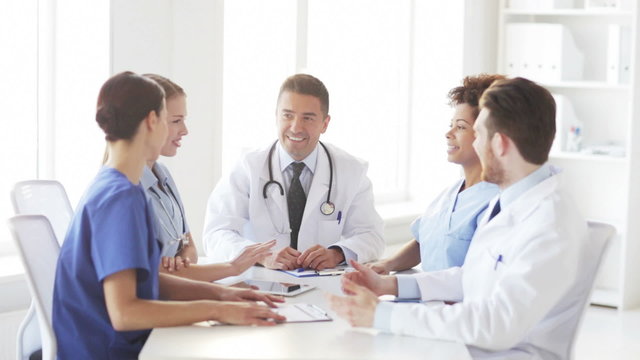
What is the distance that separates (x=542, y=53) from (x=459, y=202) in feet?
9.67

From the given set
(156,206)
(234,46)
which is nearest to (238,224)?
(156,206)

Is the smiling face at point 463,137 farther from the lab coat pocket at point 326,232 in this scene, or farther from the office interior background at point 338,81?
the office interior background at point 338,81

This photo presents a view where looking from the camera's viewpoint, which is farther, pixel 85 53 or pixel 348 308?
pixel 85 53

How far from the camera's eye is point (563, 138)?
5.26 meters

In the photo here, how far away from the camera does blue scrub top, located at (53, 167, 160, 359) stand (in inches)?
74.3

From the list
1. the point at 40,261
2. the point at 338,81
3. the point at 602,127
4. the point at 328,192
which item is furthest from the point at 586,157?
the point at 40,261

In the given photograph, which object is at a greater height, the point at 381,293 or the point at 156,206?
the point at 156,206

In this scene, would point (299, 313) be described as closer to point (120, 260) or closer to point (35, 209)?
point (120, 260)

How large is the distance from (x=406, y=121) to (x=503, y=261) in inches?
144

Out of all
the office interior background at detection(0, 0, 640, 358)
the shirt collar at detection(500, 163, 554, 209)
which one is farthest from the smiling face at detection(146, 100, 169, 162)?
the office interior background at detection(0, 0, 640, 358)

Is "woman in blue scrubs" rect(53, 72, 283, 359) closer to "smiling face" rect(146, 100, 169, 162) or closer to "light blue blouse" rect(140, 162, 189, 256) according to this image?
"smiling face" rect(146, 100, 169, 162)

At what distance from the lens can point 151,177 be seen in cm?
263

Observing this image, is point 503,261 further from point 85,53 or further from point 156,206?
point 85,53

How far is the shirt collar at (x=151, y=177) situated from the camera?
2600 millimetres
